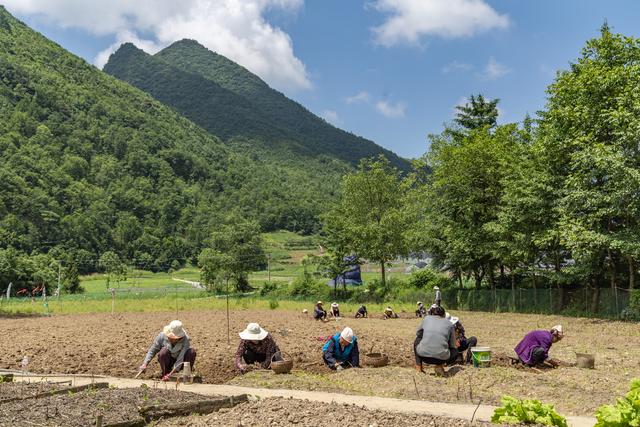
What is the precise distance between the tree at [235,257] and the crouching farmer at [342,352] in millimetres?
63485

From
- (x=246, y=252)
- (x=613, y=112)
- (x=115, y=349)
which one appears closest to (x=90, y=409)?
(x=115, y=349)

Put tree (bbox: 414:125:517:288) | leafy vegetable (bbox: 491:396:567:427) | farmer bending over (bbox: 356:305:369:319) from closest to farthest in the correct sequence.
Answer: leafy vegetable (bbox: 491:396:567:427), farmer bending over (bbox: 356:305:369:319), tree (bbox: 414:125:517:288)

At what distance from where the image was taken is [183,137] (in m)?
177

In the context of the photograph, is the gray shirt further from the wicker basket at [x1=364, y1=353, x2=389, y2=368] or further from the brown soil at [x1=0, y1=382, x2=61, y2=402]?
the brown soil at [x1=0, y1=382, x2=61, y2=402]

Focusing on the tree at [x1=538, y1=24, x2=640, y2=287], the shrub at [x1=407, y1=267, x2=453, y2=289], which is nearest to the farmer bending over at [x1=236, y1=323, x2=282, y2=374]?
the tree at [x1=538, y1=24, x2=640, y2=287]

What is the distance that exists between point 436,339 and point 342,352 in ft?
7.55

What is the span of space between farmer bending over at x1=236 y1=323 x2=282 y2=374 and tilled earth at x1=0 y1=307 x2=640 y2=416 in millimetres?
475

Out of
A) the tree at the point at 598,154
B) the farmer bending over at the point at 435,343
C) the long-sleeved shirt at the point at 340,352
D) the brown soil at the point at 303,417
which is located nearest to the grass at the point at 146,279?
the tree at the point at 598,154

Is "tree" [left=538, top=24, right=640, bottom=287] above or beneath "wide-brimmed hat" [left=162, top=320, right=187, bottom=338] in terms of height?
above

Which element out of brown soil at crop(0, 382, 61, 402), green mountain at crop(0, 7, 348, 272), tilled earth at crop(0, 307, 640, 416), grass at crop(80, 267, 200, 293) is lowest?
grass at crop(80, 267, 200, 293)

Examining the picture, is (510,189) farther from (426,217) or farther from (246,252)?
(246,252)

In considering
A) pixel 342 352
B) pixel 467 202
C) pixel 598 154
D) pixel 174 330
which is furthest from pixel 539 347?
pixel 467 202

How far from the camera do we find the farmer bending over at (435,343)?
12102mm

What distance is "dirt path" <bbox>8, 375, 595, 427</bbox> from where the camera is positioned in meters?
7.89
